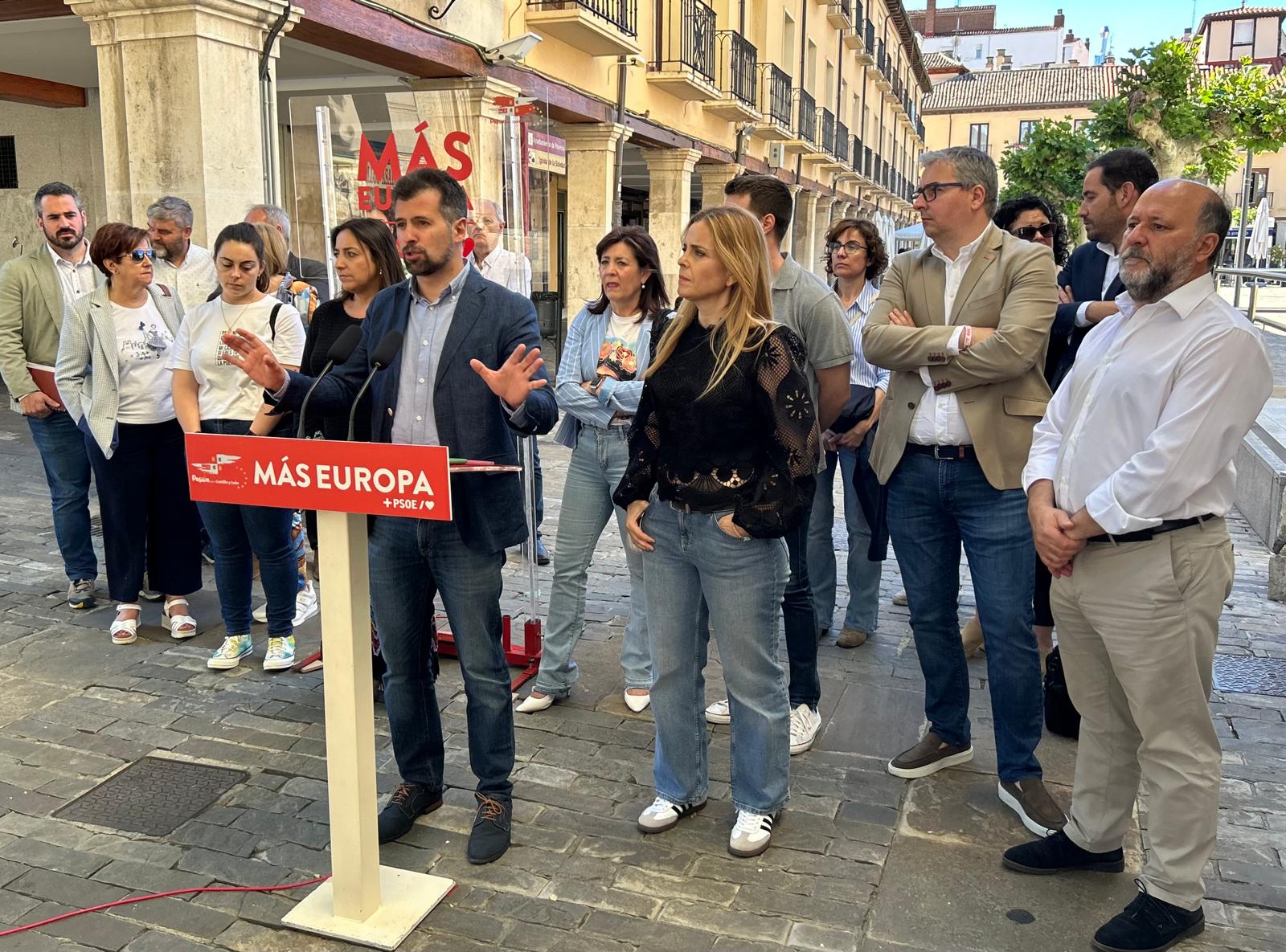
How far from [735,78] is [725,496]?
18.1 meters

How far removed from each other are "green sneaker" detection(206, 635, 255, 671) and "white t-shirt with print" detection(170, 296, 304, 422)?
102cm

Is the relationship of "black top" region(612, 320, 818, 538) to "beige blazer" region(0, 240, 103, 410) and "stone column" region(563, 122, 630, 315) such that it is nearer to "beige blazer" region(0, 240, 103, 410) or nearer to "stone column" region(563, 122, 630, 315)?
"beige blazer" region(0, 240, 103, 410)

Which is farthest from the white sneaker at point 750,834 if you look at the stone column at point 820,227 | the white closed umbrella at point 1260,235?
the stone column at point 820,227

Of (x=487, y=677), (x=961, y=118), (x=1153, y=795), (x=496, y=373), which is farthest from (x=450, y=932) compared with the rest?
(x=961, y=118)

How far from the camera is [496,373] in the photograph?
9.65 ft

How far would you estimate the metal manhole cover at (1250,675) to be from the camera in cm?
463

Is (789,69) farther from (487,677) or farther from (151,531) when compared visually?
(487,677)

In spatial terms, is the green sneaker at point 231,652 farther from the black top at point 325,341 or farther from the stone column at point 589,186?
the stone column at point 589,186

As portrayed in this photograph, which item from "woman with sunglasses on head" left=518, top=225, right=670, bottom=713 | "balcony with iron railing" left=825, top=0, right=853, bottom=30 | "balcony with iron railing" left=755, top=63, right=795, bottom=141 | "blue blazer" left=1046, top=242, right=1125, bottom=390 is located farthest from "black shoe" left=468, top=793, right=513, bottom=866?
"balcony with iron railing" left=825, top=0, right=853, bottom=30

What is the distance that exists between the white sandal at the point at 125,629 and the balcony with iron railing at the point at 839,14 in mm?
26834

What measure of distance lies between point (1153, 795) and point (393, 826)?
2231mm

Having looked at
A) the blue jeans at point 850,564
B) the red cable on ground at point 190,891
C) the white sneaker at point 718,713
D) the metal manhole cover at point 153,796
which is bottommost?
the red cable on ground at point 190,891

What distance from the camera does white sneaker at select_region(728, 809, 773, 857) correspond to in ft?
10.7

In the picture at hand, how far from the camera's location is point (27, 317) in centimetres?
577
